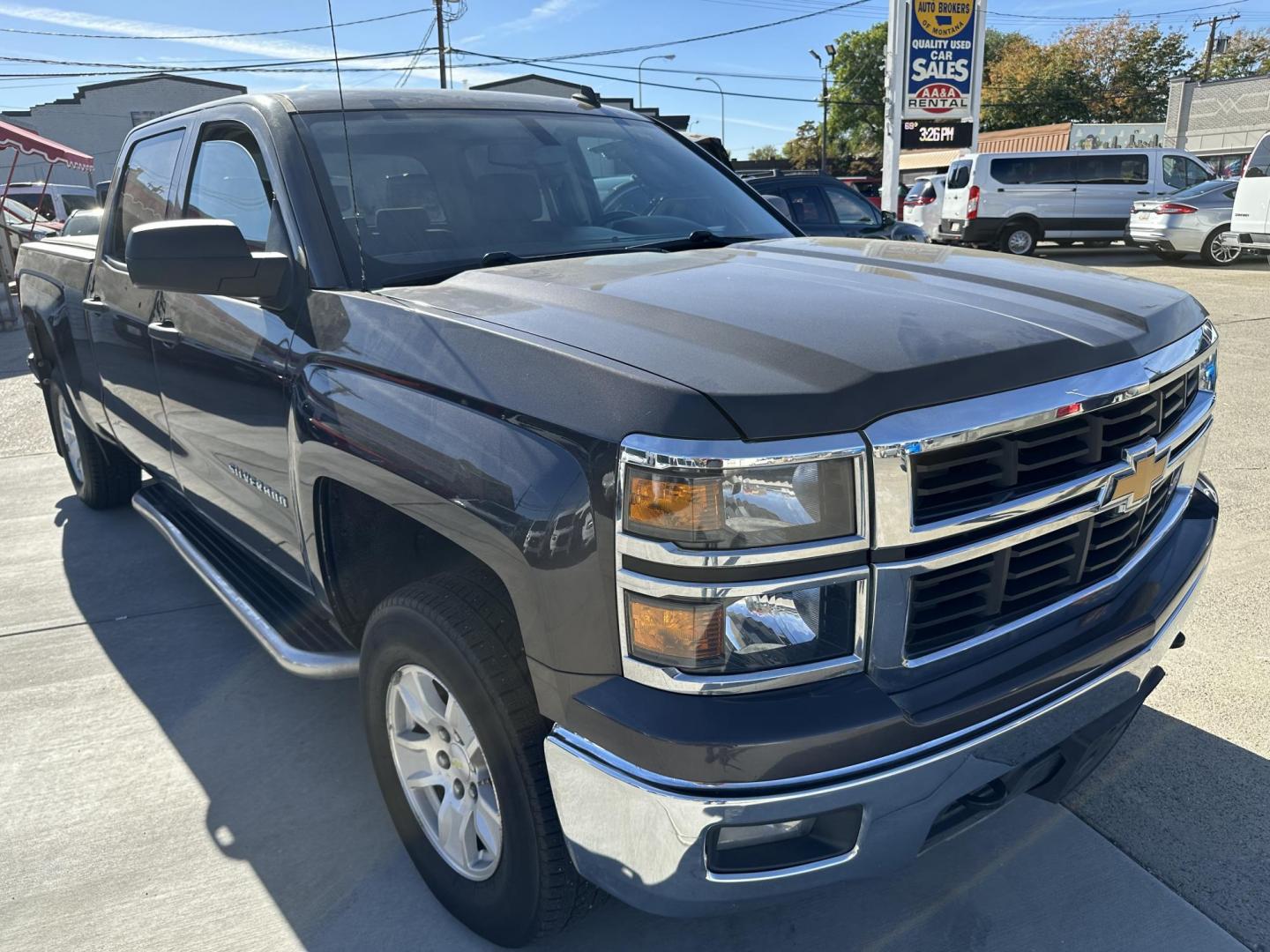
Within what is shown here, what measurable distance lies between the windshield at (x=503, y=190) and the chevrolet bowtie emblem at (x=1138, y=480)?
1499mm

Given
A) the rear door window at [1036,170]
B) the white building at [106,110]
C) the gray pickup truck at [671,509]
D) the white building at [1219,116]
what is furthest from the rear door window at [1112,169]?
the white building at [106,110]

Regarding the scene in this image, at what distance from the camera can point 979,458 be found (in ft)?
5.57

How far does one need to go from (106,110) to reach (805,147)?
53.8 meters

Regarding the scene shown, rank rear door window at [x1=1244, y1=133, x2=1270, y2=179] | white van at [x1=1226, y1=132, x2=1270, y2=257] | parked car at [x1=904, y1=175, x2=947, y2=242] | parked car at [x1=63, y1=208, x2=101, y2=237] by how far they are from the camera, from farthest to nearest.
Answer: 1. parked car at [x1=904, y1=175, x2=947, y2=242]
2. rear door window at [x1=1244, y1=133, x2=1270, y2=179]
3. white van at [x1=1226, y1=132, x2=1270, y2=257]
4. parked car at [x1=63, y1=208, x2=101, y2=237]

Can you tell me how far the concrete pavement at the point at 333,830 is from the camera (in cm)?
225

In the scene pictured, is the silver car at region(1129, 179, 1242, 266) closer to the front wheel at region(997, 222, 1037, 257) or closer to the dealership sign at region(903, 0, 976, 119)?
the front wheel at region(997, 222, 1037, 257)

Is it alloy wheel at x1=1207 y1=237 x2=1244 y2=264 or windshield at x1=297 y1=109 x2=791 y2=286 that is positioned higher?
windshield at x1=297 y1=109 x2=791 y2=286

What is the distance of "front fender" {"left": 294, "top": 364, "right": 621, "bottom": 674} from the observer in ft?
5.35

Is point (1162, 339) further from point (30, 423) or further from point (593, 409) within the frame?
point (30, 423)

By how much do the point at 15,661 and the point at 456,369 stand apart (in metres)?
2.81

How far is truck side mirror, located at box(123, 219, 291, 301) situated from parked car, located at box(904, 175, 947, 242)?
1951 cm

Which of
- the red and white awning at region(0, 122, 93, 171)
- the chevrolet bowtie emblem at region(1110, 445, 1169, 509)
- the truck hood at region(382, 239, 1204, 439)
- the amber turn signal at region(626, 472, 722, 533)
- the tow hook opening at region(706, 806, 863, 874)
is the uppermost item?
the red and white awning at region(0, 122, 93, 171)

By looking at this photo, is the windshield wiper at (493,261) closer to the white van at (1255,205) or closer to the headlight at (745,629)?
the headlight at (745,629)

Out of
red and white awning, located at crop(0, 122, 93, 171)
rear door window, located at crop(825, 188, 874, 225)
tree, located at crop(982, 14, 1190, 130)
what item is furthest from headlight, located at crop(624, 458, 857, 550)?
tree, located at crop(982, 14, 1190, 130)
